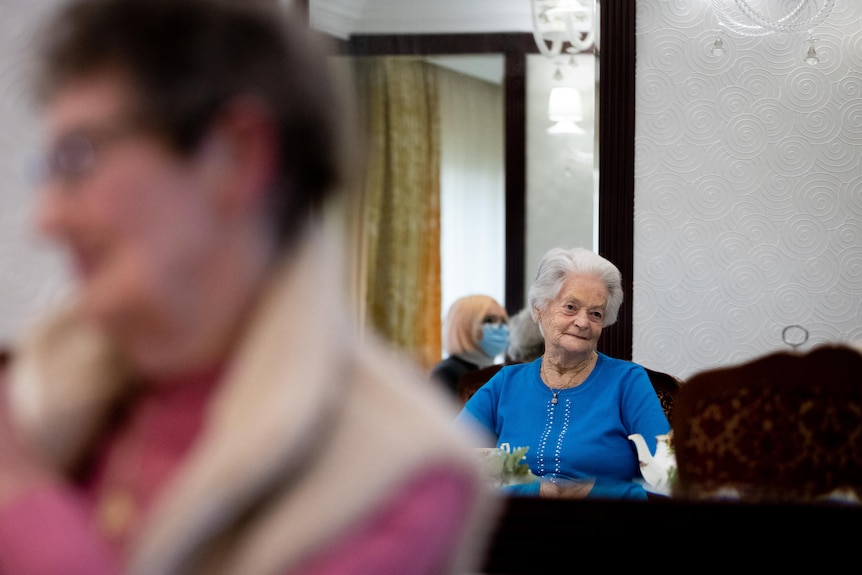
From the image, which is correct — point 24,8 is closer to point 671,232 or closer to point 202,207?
point 671,232

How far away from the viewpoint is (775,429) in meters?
1.25

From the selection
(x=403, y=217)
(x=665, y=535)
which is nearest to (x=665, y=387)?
(x=403, y=217)

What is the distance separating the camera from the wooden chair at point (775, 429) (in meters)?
1.20

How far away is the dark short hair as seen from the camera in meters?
0.43

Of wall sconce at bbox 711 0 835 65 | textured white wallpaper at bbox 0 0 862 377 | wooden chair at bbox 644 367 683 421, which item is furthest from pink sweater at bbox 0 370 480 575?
wall sconce at bbox 711 0 835 65

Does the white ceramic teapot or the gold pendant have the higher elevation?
the gold pendant

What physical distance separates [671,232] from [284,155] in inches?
108

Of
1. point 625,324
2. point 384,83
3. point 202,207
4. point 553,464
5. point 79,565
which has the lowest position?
point 553,464

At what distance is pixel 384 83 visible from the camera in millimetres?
2990

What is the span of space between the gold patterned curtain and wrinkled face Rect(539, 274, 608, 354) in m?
0.56

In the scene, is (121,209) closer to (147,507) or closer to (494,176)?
(147,507)

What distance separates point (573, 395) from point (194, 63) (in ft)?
6.46

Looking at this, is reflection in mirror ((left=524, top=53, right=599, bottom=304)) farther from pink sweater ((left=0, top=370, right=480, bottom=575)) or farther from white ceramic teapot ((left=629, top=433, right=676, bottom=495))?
pink sweater ((left=0, top=370, right=480, bottom=575))

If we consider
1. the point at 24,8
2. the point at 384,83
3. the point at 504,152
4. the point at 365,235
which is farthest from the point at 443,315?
the point at 24,8
